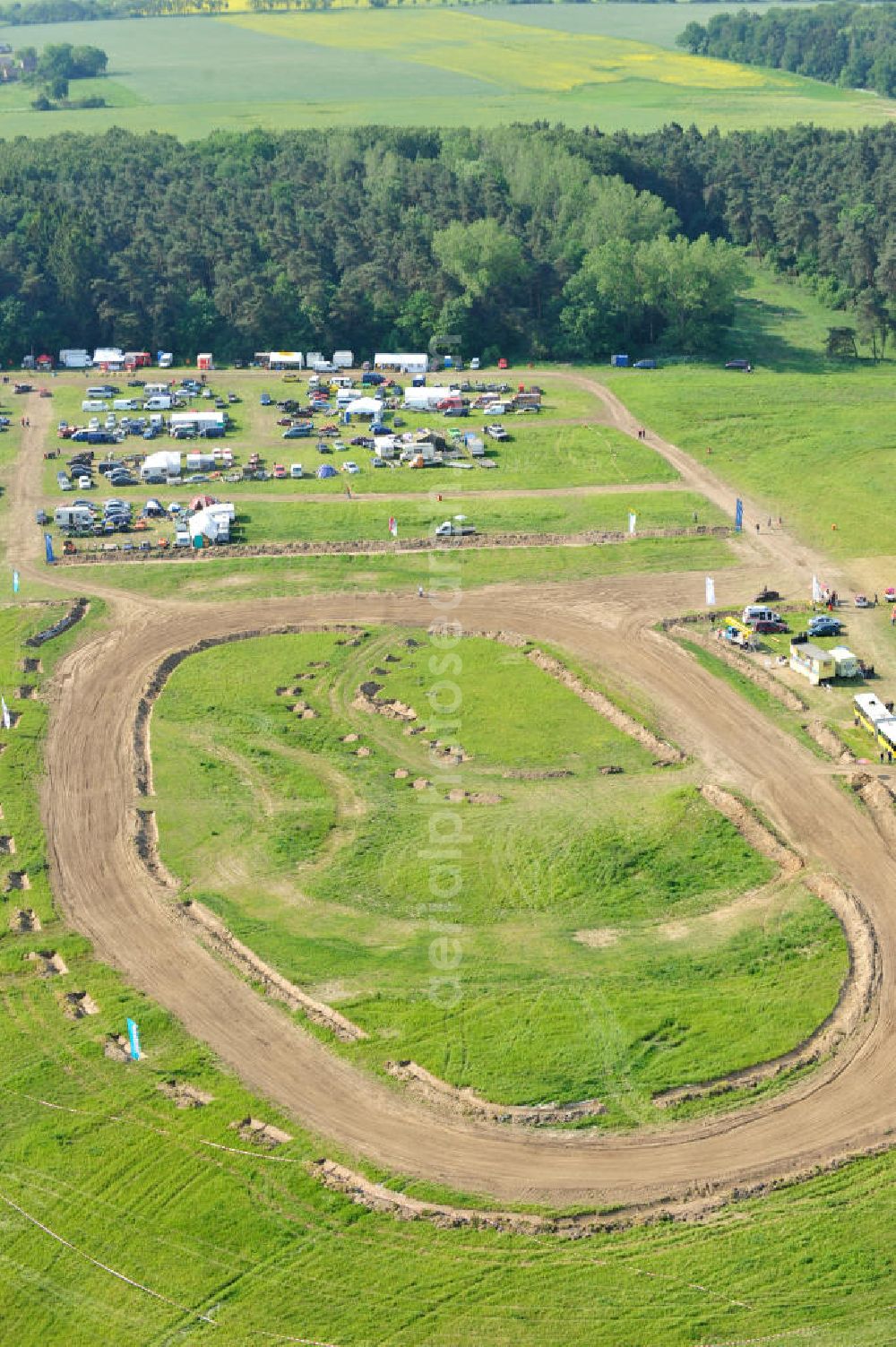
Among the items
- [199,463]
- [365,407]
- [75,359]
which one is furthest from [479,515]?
[75,359]

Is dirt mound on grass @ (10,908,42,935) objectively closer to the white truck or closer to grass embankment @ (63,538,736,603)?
grass embankment @ (63,538,736,603)

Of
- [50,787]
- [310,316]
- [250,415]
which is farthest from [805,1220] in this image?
[310,316]

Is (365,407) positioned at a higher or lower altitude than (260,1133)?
higher

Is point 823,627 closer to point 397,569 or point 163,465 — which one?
point 397,569

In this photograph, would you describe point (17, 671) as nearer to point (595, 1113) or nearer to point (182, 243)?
point (595, 1113)

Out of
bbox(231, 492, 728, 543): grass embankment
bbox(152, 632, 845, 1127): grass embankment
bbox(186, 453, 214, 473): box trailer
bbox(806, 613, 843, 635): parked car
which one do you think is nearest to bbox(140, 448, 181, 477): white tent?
bbox(186, 453, 214, 473): box trailer

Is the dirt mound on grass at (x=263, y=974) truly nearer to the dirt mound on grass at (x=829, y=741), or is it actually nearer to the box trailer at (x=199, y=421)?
the dirt mound on grass at (x=829, y=741)
